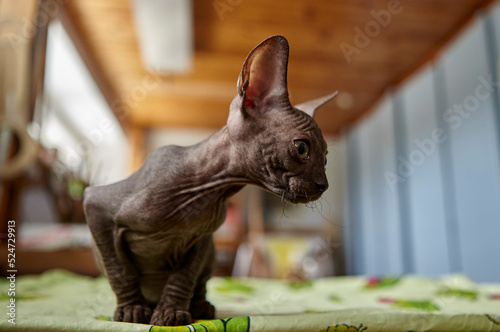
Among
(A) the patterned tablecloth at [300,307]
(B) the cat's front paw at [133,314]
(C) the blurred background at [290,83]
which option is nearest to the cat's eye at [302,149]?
(A) the patterned tablecloth at [300,307]

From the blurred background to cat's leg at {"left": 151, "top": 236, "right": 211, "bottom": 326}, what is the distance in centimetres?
50

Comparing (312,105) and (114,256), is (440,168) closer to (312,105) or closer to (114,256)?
(312,105)

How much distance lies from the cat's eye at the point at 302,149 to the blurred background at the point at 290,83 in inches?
27.0

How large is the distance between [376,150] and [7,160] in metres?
2.89

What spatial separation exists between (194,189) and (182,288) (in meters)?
0.18

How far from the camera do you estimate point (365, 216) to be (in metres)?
3.86

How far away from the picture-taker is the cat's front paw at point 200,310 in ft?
2.62

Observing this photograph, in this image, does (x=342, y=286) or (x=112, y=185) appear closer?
(x=112, y=185)

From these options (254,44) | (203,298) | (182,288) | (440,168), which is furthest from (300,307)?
(440,168)

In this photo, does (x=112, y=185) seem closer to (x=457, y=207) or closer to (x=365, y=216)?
(x=457, y=207)

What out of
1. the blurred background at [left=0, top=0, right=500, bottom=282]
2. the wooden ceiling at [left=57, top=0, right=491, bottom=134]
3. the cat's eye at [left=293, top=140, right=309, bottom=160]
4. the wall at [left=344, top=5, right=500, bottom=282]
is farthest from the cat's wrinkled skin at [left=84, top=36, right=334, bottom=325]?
the wall at [left=344, top=5, right=500, bottom=282]

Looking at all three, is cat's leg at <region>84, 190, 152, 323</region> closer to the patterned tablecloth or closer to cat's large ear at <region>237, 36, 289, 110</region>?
the patterned tablecloth

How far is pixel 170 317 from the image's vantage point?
0.67 m

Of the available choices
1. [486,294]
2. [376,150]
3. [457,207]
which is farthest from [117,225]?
[376,150]
